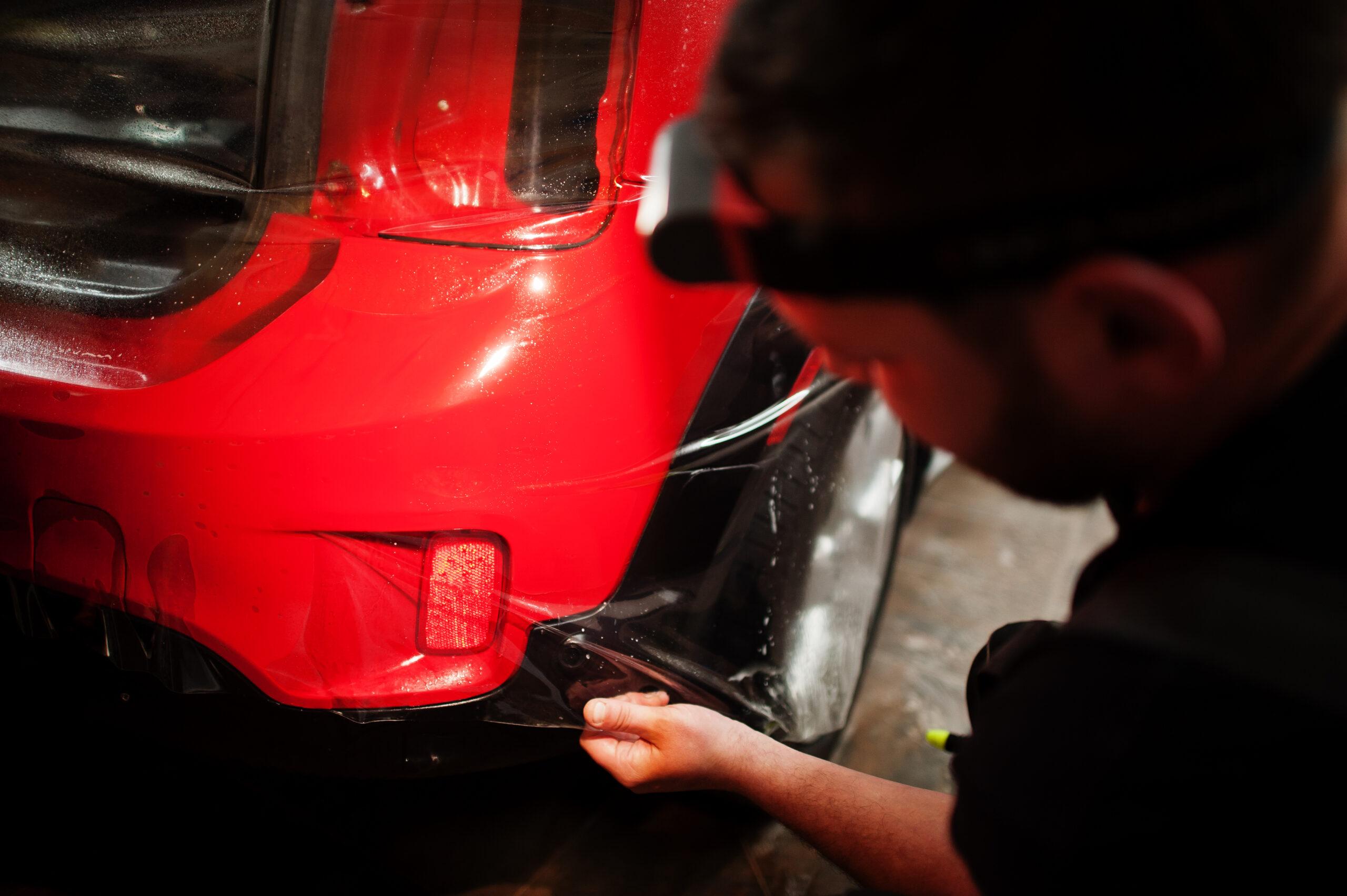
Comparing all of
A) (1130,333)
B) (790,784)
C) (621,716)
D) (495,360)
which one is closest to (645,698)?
(621,716)

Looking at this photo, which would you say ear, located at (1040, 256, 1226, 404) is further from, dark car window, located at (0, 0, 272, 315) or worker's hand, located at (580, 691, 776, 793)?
dark car window, located at (0, 0, 272, 315)

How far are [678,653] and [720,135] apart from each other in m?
0.75

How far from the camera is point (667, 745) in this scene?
106cm

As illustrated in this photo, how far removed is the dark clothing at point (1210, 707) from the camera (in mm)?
542

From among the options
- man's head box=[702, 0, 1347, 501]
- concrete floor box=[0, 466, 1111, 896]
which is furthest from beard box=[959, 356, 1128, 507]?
concrete floor box=[0, 466, 1111, 896]

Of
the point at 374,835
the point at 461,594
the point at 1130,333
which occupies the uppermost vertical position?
the point at 1130,333

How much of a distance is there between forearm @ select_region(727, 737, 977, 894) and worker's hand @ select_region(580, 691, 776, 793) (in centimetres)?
2

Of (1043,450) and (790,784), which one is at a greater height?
(1043,450)

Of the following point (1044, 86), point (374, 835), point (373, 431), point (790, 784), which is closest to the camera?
point (1044, 86)

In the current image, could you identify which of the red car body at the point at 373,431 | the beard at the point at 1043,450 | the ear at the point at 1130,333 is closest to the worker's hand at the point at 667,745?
the red car body at the point at 373,431

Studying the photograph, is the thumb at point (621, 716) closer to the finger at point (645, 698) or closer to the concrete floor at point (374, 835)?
the finger at point (645, 698)

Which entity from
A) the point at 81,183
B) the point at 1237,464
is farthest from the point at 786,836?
the point at 81,183

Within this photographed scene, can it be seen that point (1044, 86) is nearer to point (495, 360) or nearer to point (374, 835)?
point (495, 360)

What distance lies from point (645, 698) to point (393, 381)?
0.51 metres
